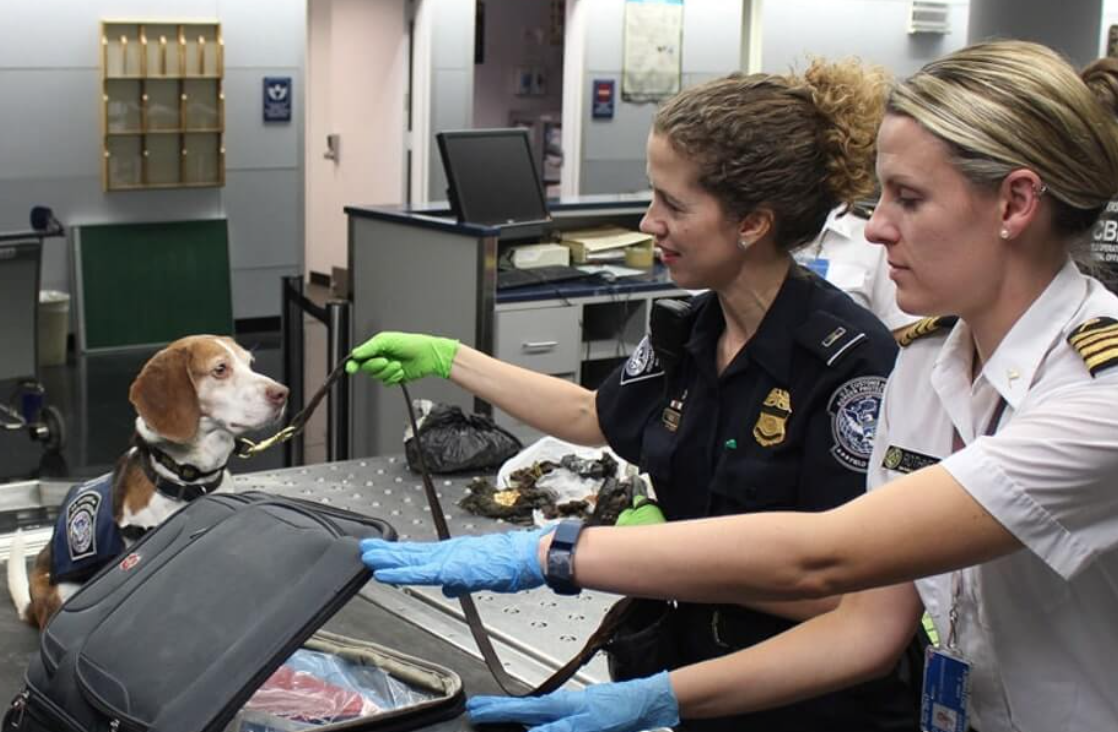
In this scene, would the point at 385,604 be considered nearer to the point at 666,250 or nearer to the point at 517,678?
the point at 517,678

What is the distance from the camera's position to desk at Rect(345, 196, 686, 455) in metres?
5.02

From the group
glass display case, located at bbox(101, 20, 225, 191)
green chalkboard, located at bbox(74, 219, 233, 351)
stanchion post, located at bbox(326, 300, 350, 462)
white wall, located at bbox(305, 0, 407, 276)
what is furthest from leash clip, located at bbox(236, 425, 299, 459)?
white wall, located at bbox(305, 0, 407, 276)

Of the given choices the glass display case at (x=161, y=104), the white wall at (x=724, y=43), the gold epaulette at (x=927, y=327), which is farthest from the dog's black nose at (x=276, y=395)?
the white wall at (x=724, y=43)

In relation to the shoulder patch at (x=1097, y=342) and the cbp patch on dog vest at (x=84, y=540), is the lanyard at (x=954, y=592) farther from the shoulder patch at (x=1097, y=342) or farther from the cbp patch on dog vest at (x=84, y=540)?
the cbp patch on dog vest at (x=84, y=540)

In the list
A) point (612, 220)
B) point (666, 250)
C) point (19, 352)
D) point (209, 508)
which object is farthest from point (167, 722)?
point (19, 352)

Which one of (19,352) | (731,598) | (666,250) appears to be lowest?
(19,352)

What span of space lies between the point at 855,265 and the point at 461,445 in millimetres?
1335

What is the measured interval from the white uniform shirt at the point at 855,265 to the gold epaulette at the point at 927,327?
204 centimetres

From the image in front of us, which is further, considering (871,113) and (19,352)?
(19,352)

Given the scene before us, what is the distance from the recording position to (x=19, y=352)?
6.64 meters

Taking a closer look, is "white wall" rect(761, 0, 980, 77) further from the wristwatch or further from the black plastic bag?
the wristwatch

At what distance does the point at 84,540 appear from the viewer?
2180mm

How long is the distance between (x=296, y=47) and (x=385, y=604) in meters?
7.77

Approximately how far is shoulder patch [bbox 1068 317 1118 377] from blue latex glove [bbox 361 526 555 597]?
20.3 inches
